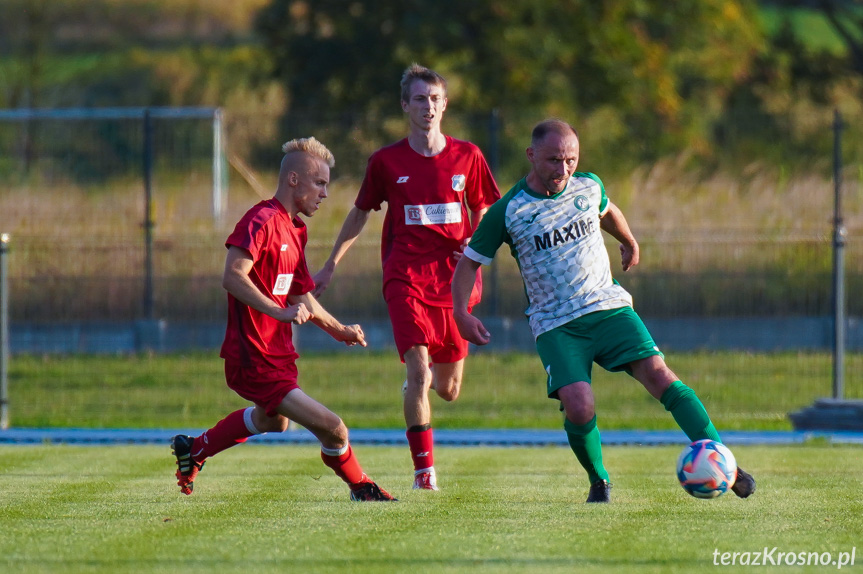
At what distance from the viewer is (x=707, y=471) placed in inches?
227

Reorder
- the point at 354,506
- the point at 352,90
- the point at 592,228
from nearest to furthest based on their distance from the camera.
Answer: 1. the point at 354,506
2. the point at 592,228
3. the point at 352,90

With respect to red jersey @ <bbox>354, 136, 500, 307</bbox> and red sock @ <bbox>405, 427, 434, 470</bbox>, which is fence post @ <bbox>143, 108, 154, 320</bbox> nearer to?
red jersey @ <bbox>354, 136, 500, 307</bbox>

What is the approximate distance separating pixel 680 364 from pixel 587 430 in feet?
25.4

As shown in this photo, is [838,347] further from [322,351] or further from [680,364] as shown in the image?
[322,351]

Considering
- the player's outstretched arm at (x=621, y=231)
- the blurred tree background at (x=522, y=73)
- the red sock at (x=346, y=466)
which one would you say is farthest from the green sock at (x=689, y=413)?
the blurred tree background at (x=522, y=73)

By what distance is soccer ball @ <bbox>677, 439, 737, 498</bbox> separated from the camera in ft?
18.9

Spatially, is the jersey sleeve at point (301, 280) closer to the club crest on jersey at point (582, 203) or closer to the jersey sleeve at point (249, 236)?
the jersey sleeve at point (249, 236)

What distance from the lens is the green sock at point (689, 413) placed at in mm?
6195

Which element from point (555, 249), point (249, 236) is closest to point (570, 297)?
point (555, 249)

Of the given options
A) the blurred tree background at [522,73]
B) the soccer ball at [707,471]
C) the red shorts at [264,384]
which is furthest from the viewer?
the blurred tree background at [522,73]

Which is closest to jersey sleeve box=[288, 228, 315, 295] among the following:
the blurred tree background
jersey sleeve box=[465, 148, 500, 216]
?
jersey sleeve box=[465, 148, 500, 216]

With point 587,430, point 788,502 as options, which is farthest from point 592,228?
point 788,502

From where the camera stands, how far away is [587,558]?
4652 millimetres
